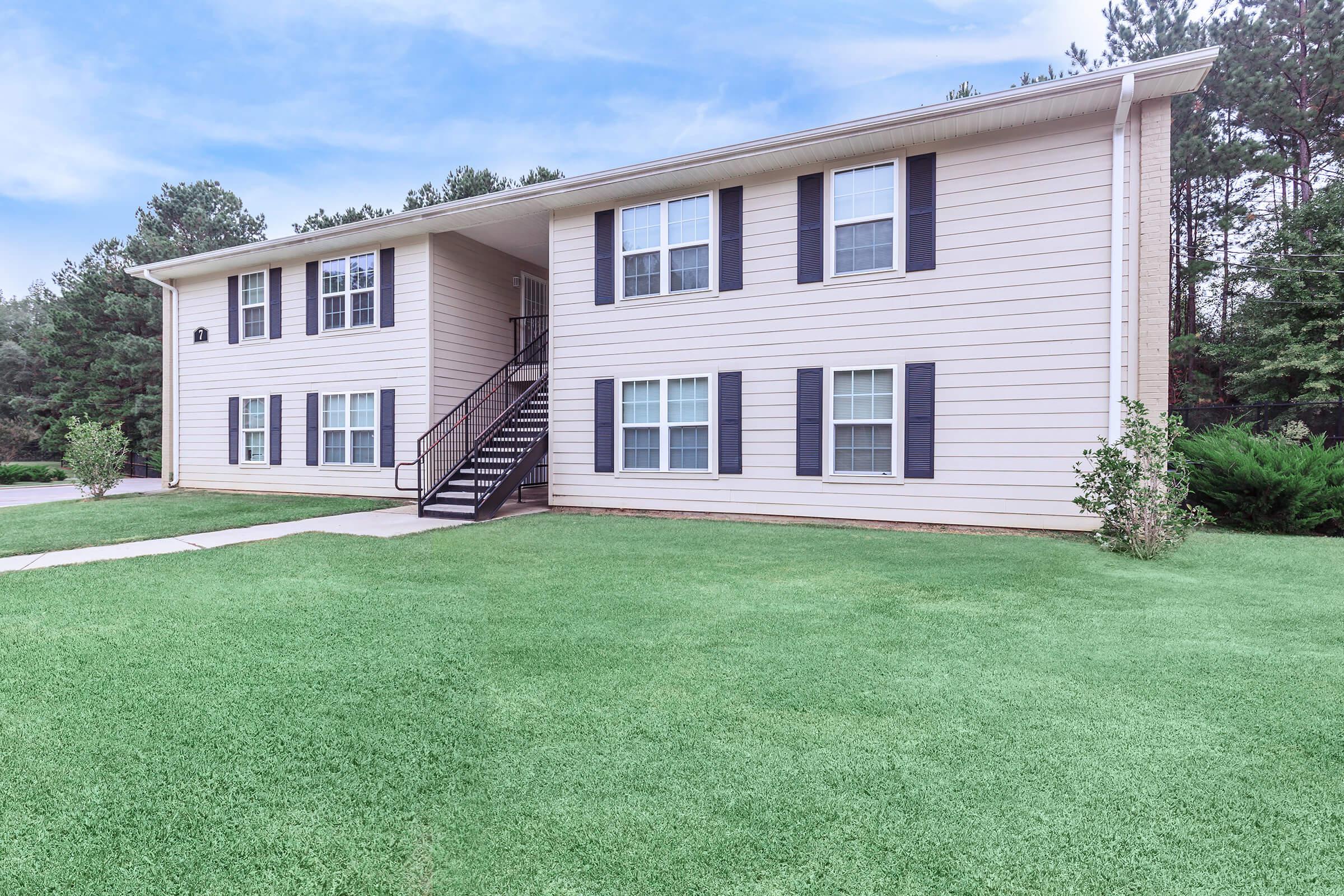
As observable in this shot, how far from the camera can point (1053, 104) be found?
6.94 meters

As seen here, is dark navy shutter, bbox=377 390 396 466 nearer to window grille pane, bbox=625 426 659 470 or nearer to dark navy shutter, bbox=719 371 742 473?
window grille pane, bbox=625 426 659 470

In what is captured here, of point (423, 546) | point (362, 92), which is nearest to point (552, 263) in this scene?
point (423, 546)

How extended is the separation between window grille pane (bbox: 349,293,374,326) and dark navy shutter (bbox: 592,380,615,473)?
4.99 meters

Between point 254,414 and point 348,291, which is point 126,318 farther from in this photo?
point 348,291

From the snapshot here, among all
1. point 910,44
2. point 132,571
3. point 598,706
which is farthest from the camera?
point 910,44

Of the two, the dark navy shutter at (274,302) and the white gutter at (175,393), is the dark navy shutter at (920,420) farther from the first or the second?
the white gutter at (175,393)

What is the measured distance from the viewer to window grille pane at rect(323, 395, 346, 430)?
12.0 meters

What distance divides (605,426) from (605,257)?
8.32 feet

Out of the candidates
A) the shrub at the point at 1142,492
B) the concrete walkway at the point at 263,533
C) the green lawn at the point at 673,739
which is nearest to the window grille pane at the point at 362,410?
the concrete walkway at the point at 263,533

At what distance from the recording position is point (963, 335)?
25.1 feet

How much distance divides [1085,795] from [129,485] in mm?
21201

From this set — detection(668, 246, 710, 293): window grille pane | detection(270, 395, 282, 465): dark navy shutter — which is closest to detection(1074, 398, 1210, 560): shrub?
detection(668, 246, 710, 293): window grille pane

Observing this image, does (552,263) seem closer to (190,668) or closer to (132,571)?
(132,571)

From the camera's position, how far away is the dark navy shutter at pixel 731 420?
8.77 m
